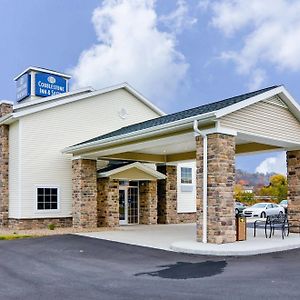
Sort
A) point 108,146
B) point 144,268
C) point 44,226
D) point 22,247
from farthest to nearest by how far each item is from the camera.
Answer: point 44,226, point 108,146, point 22,247, point 144,268

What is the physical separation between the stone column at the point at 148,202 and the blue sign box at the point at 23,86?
31.2 ft

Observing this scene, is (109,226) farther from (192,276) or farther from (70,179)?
(192,276)

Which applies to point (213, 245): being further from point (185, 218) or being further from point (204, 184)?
point (185, 218)

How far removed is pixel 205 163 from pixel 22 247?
6239 millimetres

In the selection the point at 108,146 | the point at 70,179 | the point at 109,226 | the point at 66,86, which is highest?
the point at 66,86

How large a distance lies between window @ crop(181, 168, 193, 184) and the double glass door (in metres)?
3.46

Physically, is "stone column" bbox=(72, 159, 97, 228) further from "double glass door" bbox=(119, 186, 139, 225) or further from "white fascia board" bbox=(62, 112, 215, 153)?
"double glass door" bbox=(119, 186, 139, 225)

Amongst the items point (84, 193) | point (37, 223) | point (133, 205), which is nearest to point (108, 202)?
point (84, 193)

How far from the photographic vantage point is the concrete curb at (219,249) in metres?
11.1

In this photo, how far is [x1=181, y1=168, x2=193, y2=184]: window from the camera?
81.7 feet

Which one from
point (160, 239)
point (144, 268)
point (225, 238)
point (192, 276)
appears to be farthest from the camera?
point (160, 239)

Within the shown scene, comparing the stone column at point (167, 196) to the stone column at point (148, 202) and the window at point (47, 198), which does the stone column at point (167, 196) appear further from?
the window at point (47, 198)

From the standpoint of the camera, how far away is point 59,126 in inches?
800

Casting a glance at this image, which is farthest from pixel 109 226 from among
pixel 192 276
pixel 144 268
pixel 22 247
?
pixel 192 276
